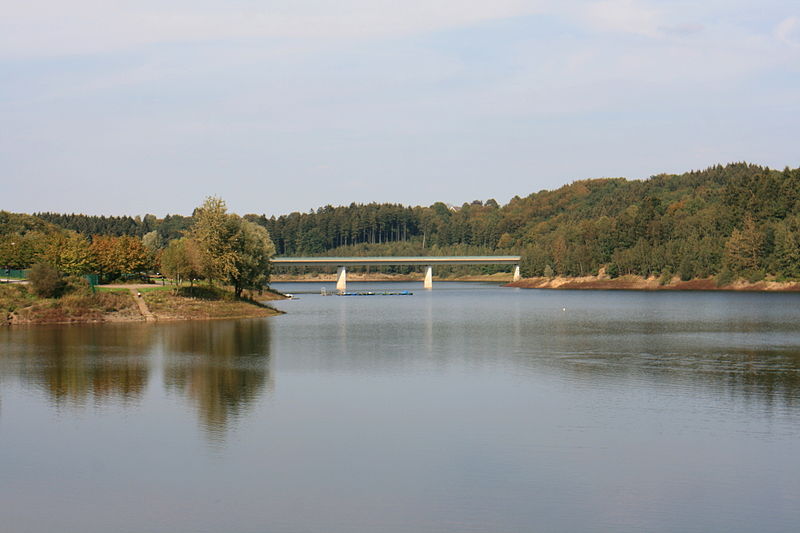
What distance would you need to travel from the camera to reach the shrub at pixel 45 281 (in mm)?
93562

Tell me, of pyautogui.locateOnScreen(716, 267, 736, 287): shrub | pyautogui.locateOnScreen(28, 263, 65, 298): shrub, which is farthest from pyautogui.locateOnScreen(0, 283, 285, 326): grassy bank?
pyautogui.locateOnScreen(716, 267, 736, 287): shrub

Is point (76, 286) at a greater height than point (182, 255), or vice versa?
point (182, 255)

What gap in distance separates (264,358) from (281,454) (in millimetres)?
30339

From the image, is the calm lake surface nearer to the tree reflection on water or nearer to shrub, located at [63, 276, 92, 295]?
the tree reflection on water

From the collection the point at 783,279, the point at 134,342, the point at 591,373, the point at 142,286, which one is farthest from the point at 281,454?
the point at 783,279

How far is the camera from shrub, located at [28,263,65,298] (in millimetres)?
93562

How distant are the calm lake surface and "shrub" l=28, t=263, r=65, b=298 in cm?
2448

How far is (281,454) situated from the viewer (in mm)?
32531

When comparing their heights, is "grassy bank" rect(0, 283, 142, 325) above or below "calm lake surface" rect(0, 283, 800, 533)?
above

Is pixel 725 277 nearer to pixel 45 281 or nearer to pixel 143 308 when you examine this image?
pixel 143 308

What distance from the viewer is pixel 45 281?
309ft

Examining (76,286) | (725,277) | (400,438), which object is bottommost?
(400,438)

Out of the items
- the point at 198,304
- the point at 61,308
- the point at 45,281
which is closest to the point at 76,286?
the point at 45,281

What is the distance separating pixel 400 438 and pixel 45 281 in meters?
70.4
